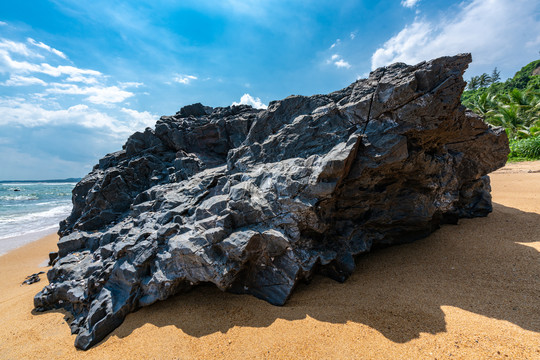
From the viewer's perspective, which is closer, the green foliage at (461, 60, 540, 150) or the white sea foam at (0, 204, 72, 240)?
the white sea foam at (0, 204, 72, 240)

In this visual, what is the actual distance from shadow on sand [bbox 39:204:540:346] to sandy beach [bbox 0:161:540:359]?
0.09ft

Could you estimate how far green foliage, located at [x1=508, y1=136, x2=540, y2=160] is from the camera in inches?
923

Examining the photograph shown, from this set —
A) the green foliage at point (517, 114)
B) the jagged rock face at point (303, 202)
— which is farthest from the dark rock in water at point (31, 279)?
the green foliage at point (517, 114)

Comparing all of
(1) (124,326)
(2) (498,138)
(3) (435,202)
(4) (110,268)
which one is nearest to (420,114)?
(3) (435,202)

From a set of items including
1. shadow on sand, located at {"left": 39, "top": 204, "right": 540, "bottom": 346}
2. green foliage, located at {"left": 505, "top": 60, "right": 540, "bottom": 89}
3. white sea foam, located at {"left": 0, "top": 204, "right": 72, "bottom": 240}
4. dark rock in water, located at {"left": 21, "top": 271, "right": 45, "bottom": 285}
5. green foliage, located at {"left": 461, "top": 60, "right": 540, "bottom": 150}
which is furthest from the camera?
green foliage, located at {"left": 505, "top": 60, "right": 540, "bottom": 89}

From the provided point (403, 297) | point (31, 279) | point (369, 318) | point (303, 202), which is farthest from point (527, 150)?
point (31, 279)

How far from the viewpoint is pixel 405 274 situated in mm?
6648

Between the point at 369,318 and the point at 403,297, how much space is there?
1.24 m

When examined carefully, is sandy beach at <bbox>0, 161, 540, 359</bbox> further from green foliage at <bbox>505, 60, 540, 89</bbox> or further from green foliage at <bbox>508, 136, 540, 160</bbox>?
green foliage at <bbox>505, 60, 540, 89</bbox>

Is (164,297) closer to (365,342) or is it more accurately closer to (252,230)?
(252,230)

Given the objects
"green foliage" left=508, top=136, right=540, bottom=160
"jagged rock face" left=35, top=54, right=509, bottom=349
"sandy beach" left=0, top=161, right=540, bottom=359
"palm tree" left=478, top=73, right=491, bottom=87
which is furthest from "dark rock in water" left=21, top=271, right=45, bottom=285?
"palm tree" left=478, top=73, right=491, bottom=87

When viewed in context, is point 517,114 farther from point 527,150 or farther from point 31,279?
point 31,279

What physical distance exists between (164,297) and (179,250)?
4.64 feet

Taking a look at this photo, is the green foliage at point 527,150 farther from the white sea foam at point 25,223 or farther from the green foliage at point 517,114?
the white sea foam at point 25,223
